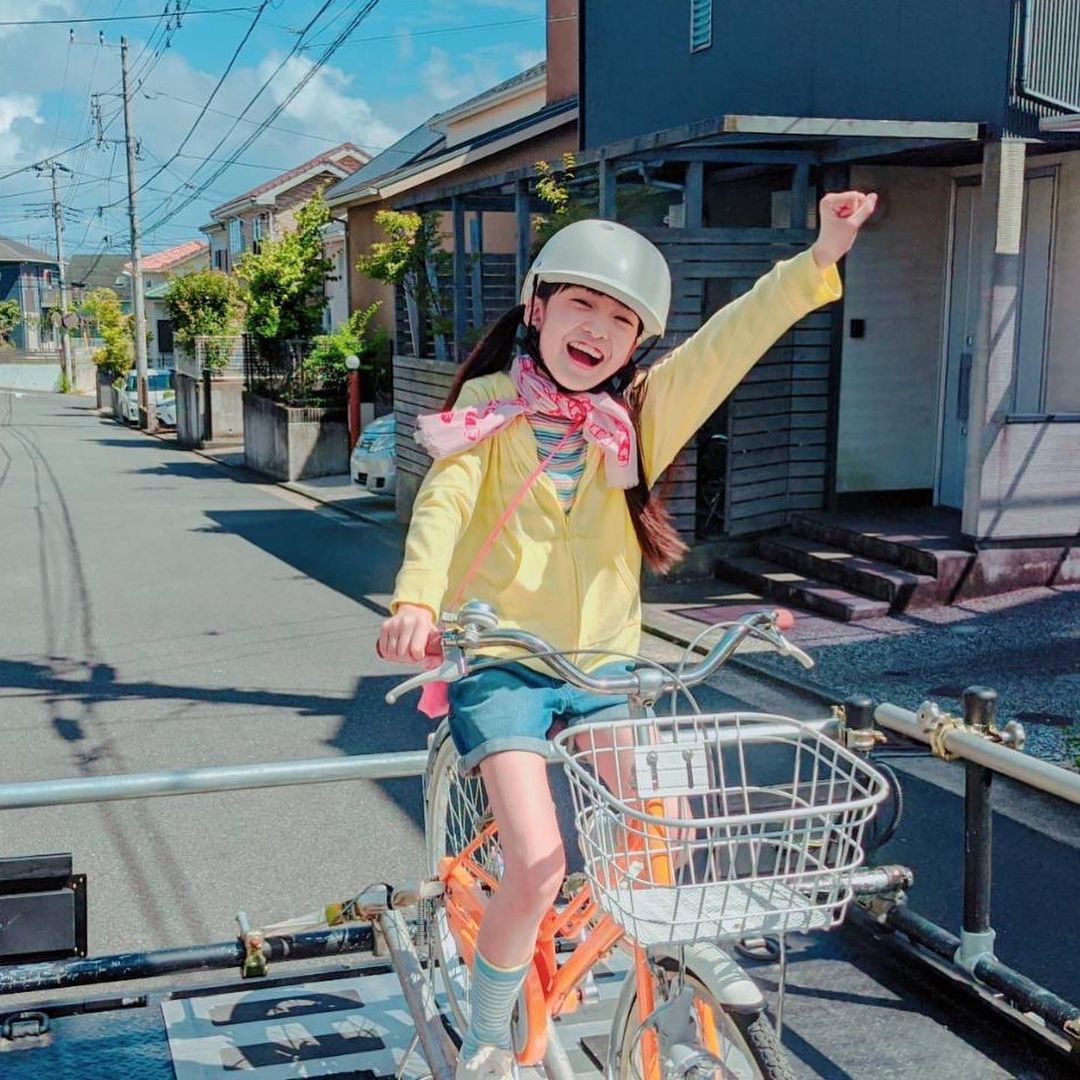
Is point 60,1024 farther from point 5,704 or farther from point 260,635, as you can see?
point 260,635

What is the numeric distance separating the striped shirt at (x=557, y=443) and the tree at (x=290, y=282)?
20.9 m

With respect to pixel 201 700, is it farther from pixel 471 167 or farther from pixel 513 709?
pixel 471 167

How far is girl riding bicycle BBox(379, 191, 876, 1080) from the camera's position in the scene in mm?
2562

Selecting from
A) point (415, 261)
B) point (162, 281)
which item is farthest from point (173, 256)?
point (415, 261)

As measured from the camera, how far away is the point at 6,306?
78.9m

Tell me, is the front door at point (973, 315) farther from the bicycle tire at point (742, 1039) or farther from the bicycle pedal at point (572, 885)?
the bicycle tire at point (742, 1039)

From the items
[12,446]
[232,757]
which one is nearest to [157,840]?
[232,757]

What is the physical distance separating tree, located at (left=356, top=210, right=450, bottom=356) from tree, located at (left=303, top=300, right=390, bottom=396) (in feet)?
23.3

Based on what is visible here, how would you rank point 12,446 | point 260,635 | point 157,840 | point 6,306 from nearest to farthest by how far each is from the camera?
point 157,840, point 260,635, point 12,446, point 6,306

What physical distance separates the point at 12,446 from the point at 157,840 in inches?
1000

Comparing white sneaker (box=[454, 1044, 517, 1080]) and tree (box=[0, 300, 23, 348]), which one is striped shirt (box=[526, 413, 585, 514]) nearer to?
white sneaker (box=[454, 1044, 517, 1080])

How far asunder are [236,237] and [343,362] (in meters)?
28.6

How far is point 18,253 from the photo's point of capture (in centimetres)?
8550

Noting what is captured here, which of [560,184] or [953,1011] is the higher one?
[560,184]
